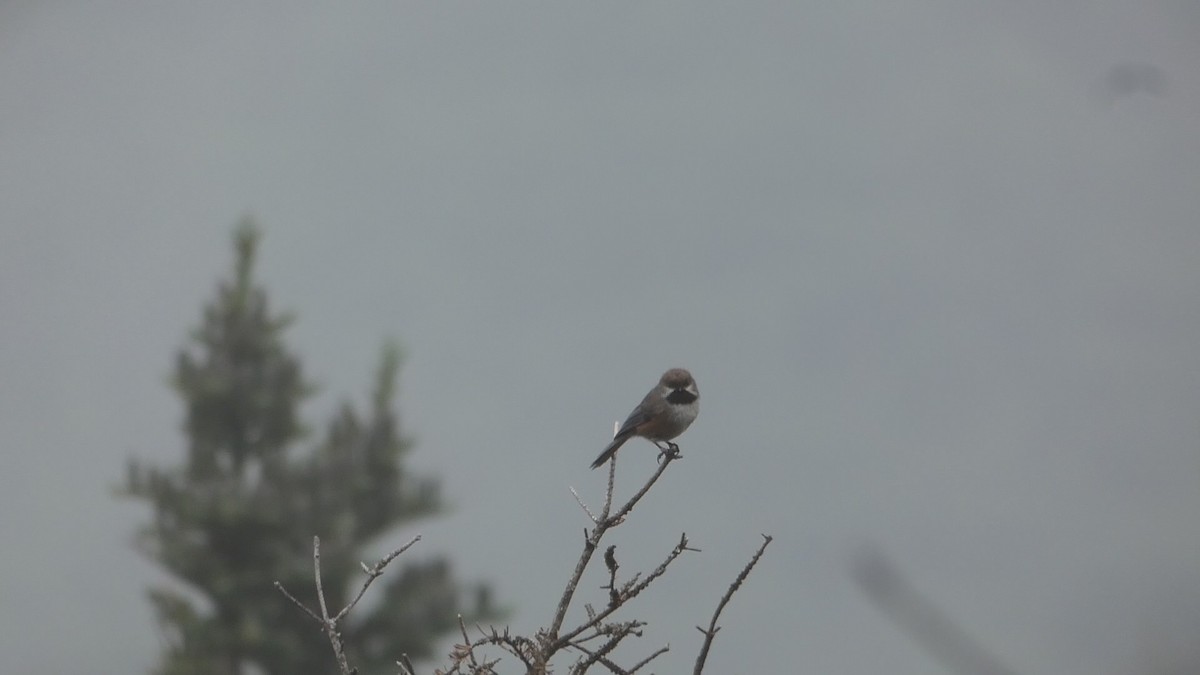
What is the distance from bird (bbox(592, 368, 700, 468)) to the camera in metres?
Result: 5.32

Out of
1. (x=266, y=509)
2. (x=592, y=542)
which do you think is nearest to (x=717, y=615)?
(x=592, y=542)

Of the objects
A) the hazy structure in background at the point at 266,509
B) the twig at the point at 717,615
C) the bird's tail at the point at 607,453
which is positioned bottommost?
the twig at the point at 717,615

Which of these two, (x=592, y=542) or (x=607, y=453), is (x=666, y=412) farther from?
(x=592, y=542)

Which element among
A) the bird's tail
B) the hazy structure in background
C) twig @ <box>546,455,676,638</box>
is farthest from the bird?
the hazy structure in background

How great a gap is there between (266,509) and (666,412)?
1376 cm

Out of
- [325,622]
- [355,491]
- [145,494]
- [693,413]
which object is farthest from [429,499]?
[325,622]

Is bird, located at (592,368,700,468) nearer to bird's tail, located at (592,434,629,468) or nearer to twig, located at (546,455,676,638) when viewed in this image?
bird's tail, located at (592,434,629,468)

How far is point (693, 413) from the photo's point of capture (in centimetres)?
536

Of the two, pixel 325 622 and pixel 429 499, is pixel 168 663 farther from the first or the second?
pixel 325 622

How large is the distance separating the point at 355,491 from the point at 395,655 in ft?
7.79

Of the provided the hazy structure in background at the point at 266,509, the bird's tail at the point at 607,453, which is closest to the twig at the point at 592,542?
the bird's tail at the point at 607,453

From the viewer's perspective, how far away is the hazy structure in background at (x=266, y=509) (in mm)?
17969

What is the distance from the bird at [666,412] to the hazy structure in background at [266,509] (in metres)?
13.1

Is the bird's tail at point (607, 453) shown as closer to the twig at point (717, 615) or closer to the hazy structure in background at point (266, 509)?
the twig at point (717, 615)
